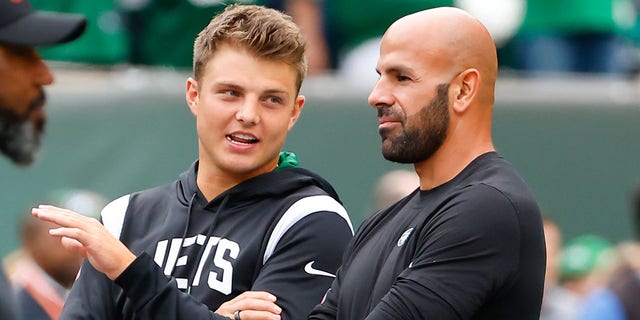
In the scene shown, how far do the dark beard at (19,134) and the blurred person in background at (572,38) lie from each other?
4949 millimetres

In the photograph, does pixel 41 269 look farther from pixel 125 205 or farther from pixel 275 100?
pixel 275 100

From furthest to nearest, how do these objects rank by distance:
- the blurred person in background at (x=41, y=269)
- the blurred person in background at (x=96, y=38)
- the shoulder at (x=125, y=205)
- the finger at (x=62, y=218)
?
the blurred person in background at (x=96, y=38), the blurred person in background at (x=41, y=269), the shoulder at (x=125, y=205), the finger at (x=62, y=218)

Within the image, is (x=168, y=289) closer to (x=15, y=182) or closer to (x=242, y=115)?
(x=242, y=115)

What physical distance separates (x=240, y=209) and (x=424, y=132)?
2.29 ft

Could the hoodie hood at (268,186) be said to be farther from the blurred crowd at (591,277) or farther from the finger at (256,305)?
the blurred crowd at (591,277)

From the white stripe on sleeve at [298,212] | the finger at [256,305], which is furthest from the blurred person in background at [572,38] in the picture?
the finger at [256,305]

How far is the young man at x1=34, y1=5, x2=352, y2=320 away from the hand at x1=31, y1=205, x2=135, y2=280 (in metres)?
0.12

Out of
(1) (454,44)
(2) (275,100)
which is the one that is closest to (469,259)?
(1) (454,44)

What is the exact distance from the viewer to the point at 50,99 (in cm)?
798

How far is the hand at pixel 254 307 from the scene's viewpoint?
3711mm

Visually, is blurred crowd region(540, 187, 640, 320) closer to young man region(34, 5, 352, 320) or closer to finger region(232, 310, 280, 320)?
young man region(34, 5, 352, 320)

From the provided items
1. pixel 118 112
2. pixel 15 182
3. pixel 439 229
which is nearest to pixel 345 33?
pixel 118 112

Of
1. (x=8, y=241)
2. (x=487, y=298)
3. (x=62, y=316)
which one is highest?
(x=487, y=298)

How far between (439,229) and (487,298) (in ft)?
0.68
